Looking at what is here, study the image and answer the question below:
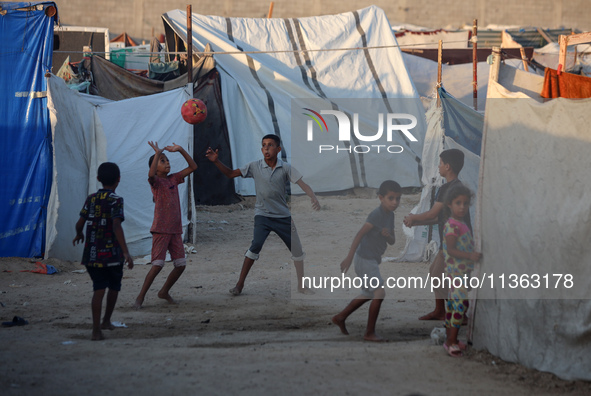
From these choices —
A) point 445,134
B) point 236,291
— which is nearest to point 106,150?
point 236,291

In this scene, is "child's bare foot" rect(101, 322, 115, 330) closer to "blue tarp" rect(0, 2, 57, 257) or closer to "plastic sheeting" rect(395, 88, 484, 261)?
"blue tarp" rect(0, 2, 57, 257)

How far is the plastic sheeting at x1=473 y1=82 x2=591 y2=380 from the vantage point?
339 cm

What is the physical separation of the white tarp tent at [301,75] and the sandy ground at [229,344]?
4828 millimetres

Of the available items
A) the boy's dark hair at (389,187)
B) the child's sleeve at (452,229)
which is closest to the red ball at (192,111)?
the boy's dark hair at (389,187)

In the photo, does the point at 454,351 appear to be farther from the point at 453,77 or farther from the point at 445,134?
the point at 453,77

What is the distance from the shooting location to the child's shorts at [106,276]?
175 inches

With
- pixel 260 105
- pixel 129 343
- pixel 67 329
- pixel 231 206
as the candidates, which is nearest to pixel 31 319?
pixel 67 329

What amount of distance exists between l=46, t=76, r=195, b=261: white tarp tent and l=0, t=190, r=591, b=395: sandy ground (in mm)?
688

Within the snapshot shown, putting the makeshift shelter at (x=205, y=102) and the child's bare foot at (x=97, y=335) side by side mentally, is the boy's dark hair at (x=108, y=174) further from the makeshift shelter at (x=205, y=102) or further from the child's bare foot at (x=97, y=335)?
the makeshift shelter at (x=205, y=102)

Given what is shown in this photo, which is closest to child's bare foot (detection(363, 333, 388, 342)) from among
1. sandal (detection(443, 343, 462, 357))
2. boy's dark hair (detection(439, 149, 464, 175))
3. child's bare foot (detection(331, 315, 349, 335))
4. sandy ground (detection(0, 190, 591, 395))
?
sandy ground (detection(0, 190, 591, 395))

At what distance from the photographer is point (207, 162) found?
11.4 meters

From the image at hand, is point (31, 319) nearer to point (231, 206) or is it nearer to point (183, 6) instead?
point (231, 206)

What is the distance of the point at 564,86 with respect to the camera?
5.76 meters

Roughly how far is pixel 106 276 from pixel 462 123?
4527 millimetres
